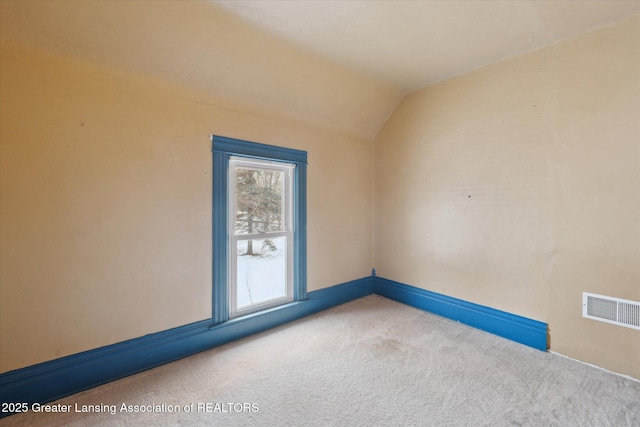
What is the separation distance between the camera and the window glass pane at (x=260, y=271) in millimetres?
2551

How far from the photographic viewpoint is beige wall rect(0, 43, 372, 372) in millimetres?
1578

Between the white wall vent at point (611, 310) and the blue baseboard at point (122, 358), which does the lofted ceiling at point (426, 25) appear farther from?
the blue baseboard at point (122, 358)

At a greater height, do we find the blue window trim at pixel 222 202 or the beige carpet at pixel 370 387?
the blue window trim at pixel 222 202

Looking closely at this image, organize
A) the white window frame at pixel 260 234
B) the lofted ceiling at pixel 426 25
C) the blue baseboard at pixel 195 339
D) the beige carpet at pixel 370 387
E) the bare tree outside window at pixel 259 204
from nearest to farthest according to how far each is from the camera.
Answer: the beige carpet at pixel 370 387 < the blue baseboard at pixel 195 339 < the lofted ceiling at pixel 426 25 < the white window frame at pixel 260 234 < the bare tree outside window at pixel 259 204

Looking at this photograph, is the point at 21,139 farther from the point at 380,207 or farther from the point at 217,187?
the point at 380,207

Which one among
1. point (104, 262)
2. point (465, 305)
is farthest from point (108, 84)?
point (465, 305)

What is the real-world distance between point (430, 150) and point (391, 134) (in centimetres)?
59

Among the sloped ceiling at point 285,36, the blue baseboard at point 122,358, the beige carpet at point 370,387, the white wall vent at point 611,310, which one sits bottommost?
the beige carpet at point 370,387

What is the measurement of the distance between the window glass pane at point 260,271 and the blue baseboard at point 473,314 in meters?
1.46

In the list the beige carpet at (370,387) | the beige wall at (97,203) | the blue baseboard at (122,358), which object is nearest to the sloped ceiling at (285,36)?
the beige wall at (97,203)

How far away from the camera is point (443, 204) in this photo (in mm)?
2891

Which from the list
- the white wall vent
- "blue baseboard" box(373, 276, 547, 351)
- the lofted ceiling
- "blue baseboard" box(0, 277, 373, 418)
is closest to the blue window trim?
"blue baseboard" box(0, 277, 373, 418)

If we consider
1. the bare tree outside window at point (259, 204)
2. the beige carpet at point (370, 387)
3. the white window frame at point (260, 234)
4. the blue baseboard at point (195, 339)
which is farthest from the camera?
the bare tree outside window at point (259, 204)

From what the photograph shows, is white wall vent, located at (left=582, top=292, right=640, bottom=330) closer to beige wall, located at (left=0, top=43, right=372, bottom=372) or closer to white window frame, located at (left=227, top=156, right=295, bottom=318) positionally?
white window frame, located at (left=227, top=156, right=295, bottom=318)
